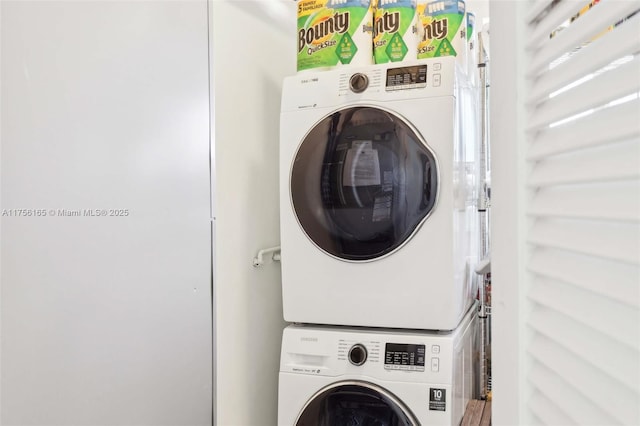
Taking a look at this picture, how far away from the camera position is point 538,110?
1.98 feet

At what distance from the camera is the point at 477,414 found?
1746 mm

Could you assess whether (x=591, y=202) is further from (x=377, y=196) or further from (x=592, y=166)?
(x=377, y=196)

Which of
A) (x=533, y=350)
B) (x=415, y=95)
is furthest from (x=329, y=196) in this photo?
(x=533, y=350)

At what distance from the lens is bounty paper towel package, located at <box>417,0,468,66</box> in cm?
168

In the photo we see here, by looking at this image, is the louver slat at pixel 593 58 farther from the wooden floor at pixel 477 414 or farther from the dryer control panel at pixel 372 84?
the wooden floor at pixel 477 414

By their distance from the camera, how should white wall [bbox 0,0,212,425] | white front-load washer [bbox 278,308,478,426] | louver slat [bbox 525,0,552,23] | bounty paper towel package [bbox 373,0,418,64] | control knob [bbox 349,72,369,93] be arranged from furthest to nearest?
bounty paper towel package [bbox 373,0,418,64] < control knob [bbox 349,72,369,93] < white front-load washer [bbox 278,308,478,426] < white wall [bbox 0,0,212,425] < louver slat [bbox 525,0,552,23]

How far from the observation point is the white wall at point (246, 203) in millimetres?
1604

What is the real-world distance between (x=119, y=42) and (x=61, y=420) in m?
0.98

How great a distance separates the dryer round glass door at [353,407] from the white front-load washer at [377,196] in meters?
0.20

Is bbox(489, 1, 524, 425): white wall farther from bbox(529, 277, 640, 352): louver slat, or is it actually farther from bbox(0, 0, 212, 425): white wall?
bbox(0, 0, 212, 425): white wall

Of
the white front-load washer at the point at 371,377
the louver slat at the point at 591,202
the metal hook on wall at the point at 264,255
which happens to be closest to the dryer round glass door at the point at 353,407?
the white front-load washer at the point at 371,377

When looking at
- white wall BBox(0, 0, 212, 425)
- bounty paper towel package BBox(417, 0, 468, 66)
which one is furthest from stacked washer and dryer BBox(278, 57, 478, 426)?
white wall BBox(0, 0, 212, 425)

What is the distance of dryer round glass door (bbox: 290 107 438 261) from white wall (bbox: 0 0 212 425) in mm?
335

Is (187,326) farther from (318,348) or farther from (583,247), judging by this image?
(583,247)
